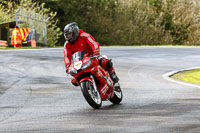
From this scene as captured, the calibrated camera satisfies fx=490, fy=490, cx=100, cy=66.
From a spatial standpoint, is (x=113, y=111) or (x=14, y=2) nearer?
(x=113, y=111)

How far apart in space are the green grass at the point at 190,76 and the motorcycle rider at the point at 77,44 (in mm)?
6128

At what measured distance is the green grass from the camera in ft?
51.5

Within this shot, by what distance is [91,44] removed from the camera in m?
9.66

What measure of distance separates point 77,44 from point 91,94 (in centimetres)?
106

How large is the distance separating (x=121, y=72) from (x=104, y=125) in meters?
10.5

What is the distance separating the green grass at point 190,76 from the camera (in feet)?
51.5

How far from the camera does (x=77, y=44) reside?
973 centimetres

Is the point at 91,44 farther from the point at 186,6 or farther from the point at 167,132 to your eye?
the point at 186,6

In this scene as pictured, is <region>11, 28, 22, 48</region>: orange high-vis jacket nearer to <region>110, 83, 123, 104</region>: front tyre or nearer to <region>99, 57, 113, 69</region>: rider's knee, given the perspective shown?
<region>110, 83, 123, 104</region>: front tyre

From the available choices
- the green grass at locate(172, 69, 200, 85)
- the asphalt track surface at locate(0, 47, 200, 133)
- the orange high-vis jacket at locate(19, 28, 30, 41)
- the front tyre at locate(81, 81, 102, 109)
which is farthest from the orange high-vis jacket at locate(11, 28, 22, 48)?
the front tyre at locate(81, 81, 102, 109)

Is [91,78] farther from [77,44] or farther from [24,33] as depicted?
[24,33]

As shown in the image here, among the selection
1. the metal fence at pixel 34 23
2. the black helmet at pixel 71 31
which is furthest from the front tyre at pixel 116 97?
the metal fence at pixel 34 23

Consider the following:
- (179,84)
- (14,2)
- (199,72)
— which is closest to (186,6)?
(14,2)

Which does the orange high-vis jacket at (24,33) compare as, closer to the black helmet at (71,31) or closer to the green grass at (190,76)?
the green grass at (190,76)
